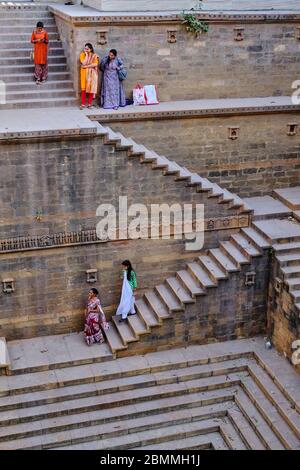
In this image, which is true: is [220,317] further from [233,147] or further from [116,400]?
[233,147]

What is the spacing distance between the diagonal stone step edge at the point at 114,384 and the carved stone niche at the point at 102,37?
24.5ft

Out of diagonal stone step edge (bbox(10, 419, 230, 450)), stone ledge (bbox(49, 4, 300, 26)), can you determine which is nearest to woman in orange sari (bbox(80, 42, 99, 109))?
stone ledge (bbox(49, 4, 300, 26))

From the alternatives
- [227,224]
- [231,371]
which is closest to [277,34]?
[227,224]

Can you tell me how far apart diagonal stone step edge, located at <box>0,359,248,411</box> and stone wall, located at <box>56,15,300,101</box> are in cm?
656

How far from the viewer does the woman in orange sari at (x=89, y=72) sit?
1455 centimetres

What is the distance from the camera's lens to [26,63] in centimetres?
1590

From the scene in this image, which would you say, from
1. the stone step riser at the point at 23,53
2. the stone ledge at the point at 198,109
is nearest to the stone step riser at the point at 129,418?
the stone ledge at the point at 198,109

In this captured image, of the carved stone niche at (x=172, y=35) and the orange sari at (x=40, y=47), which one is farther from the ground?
the orange sari at (x=40, y=47)

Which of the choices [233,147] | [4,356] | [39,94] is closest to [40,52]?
[39,94]

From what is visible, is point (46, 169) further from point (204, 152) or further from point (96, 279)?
point (204, 152)

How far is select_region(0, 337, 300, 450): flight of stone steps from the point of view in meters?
11.9

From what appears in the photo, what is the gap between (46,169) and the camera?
12688 mm

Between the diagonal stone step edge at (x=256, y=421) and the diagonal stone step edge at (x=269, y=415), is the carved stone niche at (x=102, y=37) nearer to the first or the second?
the diagonal stone step edge at (x=269, y=415)
